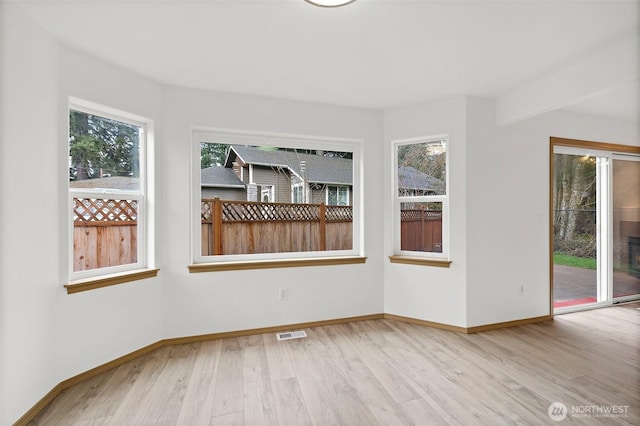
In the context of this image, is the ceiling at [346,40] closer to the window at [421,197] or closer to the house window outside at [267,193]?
the window at [421,197]

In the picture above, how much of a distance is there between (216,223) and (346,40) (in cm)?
203

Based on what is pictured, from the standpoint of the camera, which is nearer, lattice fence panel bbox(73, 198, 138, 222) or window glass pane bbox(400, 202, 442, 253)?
lattice fence panel bbox(73, 198, 138, 222)

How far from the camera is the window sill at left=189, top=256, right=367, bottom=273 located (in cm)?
288

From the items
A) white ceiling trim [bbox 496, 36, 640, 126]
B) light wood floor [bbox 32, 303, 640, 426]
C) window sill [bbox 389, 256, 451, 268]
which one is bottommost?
light wood floor [bbox 32, 303, 640, 426]

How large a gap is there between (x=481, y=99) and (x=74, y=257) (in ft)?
12.8

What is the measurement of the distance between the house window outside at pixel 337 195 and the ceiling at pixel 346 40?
3.50 ft

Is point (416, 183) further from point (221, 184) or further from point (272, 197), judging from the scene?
point (221, 184)

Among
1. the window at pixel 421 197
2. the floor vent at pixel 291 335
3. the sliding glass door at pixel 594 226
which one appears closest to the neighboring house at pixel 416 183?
the window at pixel 421 197

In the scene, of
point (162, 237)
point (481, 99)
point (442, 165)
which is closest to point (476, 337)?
point (442, 165)

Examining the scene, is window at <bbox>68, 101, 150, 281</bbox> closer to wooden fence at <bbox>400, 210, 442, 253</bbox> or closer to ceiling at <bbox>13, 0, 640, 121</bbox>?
ceiling at <bbox>13, 0, 640, 121</bbox>

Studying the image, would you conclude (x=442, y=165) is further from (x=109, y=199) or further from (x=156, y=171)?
(x=109, y=199)

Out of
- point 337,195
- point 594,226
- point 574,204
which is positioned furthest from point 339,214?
point 594,226

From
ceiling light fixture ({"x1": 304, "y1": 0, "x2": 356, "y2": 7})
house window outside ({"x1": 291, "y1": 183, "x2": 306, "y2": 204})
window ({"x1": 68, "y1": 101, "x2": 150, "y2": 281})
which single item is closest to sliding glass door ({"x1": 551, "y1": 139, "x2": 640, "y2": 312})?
house window outside ({"x1": 291, "y1": 183, "x2": 306, "y2": 204})

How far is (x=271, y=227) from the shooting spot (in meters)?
3.24
